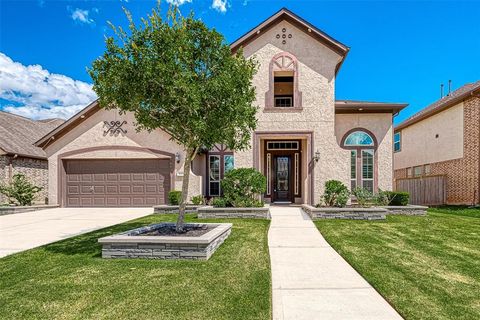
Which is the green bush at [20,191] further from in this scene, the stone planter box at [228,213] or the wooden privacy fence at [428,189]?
the wooden privacy fence at [428,189]

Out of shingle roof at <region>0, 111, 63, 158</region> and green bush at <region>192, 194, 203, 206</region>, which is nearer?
green bush at <region>192, 194, 203, 206</region>

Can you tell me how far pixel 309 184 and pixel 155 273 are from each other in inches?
372

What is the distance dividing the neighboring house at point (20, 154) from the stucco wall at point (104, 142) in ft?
8.36

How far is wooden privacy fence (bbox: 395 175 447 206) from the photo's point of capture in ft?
51.7

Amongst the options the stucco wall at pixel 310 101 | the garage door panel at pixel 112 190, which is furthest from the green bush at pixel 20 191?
the stucco wall at pixel 310 101

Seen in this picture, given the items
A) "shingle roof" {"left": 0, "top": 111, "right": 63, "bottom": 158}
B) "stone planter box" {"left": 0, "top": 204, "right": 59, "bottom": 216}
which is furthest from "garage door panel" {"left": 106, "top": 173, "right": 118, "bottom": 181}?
"shingle roof" {"left": 0, "top": 111, "right": 63, "bottom": 158}

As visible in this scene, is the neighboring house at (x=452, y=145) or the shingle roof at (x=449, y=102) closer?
the neighboring house at (x=452, y=145)

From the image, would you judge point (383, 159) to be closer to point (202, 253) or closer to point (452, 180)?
point (452, 180)

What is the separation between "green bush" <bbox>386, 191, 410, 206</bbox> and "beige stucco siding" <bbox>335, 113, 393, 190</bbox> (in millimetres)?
1843

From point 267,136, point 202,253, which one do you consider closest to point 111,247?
point 202,253

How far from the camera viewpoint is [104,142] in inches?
573

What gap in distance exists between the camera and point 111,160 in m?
14.7

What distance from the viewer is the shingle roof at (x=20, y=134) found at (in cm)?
1606

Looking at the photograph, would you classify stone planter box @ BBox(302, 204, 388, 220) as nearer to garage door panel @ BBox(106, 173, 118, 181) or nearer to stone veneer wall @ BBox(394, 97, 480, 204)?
stone veneer wall @ BBox(394, 97, 480, 204)
